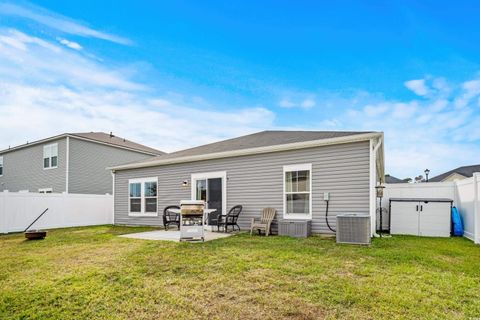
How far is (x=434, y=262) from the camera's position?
15.8 feet

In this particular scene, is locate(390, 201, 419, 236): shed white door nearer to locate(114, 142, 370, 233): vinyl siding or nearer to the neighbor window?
locate(114, 142, 370, 233): vinyl siding

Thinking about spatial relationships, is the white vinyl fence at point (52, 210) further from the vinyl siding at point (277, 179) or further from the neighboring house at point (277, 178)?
the vinyl siding at point (277, 179)

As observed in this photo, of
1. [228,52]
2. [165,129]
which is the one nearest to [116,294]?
[228,52]

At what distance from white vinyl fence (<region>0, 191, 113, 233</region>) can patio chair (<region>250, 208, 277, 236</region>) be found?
29.4 feet

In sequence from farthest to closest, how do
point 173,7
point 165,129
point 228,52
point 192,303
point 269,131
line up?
1. point 165,129
2. point 269,131
3. point 228,52
4. point 173,7
5. point 192,303

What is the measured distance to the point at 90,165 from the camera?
17188 mm

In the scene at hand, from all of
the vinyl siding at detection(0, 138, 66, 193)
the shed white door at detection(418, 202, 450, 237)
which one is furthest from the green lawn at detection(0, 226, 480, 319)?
the vinyl siding at detection(0, 138, 66, 193)

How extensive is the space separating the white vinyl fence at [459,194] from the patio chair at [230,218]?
16.8ft

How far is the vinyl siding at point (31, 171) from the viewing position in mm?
16438

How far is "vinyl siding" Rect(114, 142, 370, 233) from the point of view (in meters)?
7.61

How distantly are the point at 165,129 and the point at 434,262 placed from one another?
43.6 ft

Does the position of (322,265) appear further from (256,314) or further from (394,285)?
(256,314)

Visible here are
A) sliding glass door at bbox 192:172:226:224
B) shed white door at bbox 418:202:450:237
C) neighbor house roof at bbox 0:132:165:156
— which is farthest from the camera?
neighbor house roof at bbox 0:132:165:156

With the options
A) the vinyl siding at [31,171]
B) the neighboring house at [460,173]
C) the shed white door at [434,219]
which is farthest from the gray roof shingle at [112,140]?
the neighboring house at [460,173]
